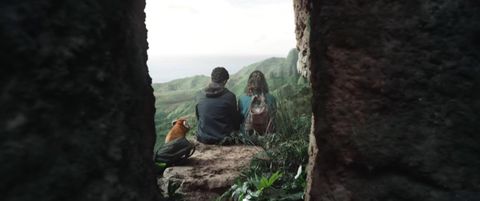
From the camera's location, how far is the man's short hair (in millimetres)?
7496

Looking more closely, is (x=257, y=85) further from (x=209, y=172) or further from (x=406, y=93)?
(x=406, y=93)

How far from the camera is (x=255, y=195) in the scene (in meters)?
4.11

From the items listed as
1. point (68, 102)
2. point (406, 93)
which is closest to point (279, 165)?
point (406, 93)

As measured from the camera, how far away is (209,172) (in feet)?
18.1

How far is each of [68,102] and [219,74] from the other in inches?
242

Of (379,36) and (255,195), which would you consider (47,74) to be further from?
(255,195)

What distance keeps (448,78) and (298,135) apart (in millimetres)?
4072

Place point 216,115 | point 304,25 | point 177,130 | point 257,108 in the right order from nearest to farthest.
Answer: point 304,25
point 177,130
point 257,108
point 216,115

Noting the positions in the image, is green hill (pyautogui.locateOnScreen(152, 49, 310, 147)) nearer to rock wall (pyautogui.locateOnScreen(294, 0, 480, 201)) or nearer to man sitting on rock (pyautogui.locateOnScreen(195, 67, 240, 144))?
man sitting on rock (pyautogui.locateOnScreen(195, 67, 240, 144))

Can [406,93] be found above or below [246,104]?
above


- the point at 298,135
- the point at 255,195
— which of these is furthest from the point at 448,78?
the point at 298,135

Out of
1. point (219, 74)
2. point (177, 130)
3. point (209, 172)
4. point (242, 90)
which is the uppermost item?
point (219, 74)

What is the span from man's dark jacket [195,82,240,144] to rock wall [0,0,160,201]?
553cm

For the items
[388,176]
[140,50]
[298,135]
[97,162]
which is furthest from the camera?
[298,135]
